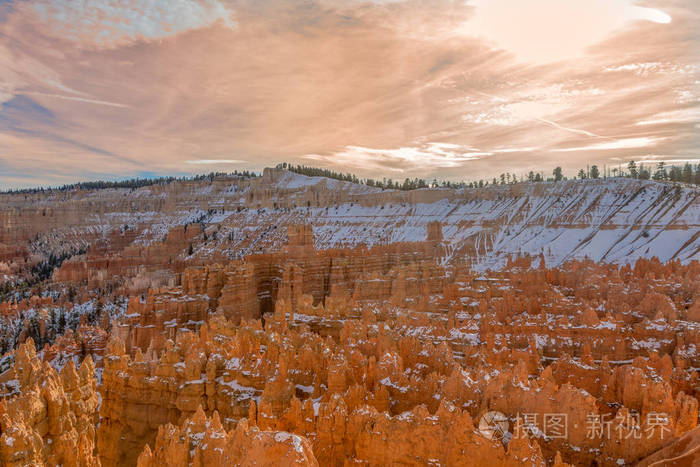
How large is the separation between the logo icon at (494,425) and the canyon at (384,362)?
0.14ft

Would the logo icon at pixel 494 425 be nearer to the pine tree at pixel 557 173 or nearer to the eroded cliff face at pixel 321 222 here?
the eroded cliff face at pixel 321 222

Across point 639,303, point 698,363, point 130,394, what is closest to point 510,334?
point 698,363

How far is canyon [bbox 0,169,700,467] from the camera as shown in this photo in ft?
29.1

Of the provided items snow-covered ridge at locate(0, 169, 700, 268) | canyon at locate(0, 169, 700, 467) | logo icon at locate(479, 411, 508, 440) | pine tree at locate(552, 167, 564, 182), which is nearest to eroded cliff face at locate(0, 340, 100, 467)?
canyon at locate(0, 169, 700, 467)

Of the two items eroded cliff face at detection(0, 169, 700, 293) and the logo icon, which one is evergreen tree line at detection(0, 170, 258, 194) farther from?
the logo icon

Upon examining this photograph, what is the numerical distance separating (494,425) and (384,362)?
3.93m

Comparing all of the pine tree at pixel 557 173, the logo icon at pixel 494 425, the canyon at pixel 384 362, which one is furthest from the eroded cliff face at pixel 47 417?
the pine tree at pixel 557 173

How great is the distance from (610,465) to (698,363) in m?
10.0

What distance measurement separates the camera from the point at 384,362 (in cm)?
1298

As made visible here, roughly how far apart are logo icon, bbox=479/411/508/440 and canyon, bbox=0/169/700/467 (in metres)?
0.04

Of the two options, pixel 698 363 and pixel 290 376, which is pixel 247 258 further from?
pixel 698 363

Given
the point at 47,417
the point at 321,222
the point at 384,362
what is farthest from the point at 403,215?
the point at 47,417

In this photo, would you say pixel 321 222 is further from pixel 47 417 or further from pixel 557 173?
pixel 47 417

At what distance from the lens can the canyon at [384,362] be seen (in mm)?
8883
